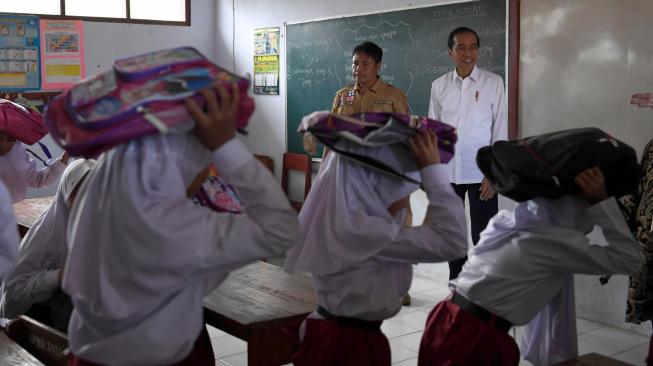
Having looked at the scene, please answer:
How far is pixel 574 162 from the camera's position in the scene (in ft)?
6.40

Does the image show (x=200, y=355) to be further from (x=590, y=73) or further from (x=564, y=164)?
(x=590, y=73)

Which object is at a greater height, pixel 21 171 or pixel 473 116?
pixel 473 116

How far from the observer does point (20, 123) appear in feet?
12.0

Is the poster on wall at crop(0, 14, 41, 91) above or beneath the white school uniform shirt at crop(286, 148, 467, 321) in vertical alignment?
above

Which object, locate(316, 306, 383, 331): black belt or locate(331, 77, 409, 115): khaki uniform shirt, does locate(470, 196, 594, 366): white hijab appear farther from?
locate(331, 77, 409, 115): khaki uniform shirt

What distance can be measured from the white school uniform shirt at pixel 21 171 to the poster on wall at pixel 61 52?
2.82 meters

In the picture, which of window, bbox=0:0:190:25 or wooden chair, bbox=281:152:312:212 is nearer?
wooden chair, bbox=281:152:312:212

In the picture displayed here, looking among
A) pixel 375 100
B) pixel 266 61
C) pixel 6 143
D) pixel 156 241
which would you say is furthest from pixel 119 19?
pixel 156 241

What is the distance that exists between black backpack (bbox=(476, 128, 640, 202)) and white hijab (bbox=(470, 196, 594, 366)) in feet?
0.29

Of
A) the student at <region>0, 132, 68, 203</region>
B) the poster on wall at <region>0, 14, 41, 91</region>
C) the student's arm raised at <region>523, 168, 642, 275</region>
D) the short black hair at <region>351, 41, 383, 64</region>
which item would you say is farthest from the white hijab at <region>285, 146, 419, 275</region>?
the poster on wall at <region>0, 14, 41, 91</region>

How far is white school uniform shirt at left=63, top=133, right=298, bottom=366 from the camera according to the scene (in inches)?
56.9

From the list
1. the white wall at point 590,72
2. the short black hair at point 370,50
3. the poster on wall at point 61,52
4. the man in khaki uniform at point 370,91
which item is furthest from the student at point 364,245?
the poster on wall at point 61,52

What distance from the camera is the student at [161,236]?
1.44 metres

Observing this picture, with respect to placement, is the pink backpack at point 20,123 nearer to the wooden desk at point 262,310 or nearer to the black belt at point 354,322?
the wooden desk at point 262,310
